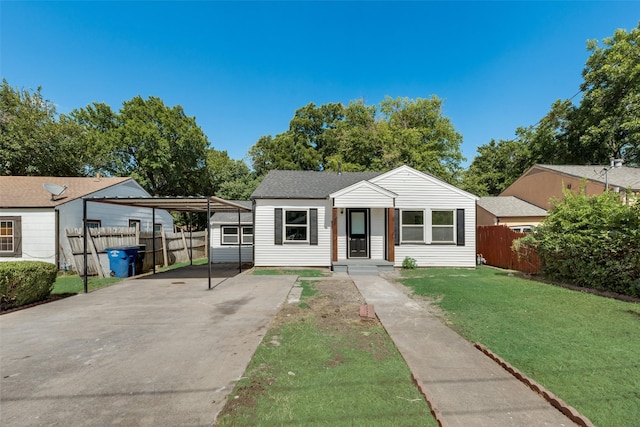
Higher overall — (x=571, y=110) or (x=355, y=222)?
(x=571, y=110)

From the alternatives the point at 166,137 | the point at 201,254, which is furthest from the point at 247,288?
the point at 166,137

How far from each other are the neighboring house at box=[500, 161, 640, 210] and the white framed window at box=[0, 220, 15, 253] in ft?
78.3

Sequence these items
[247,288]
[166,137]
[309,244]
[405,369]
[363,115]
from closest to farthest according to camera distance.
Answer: [405,369], [247,288], [309,244], [166,137], [363,115]

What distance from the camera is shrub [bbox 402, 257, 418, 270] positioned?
11727mm

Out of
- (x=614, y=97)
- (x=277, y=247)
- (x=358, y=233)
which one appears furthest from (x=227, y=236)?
(x=614, y=97)

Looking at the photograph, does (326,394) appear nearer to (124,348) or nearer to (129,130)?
(124,348)

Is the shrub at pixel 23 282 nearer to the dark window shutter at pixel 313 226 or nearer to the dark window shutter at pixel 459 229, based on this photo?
the dark window shutter at pixel 313 226

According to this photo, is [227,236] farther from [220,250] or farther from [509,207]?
[509,207]

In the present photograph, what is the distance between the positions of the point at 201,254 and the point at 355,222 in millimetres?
10462

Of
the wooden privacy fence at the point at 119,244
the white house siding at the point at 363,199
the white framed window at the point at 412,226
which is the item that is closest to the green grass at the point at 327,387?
the white house siding at the point at 363,199

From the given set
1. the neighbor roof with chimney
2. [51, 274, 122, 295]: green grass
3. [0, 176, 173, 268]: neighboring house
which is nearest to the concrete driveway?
[51, 274, 122, 295]: green grass

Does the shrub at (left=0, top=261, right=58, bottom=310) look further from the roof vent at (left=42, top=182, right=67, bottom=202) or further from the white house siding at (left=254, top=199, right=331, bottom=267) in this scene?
the white house siding at (left=254, top=199, right=331, bottom=267)

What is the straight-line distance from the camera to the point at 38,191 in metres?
11.9

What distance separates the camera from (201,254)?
57.0ft
